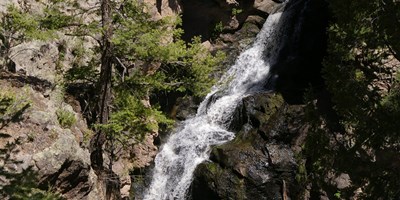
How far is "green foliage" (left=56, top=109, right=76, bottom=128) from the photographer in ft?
34.7

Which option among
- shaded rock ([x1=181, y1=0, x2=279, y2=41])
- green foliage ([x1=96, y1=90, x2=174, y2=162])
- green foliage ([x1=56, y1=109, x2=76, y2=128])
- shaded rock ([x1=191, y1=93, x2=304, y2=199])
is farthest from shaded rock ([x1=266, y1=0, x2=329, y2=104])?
green foliage ([x1=56, y1=109, x2=76, y2=128])

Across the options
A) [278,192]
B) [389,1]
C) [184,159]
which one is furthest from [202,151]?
[389,1]

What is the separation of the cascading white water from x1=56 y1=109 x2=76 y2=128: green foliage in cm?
658

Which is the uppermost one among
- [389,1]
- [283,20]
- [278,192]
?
[283,20]

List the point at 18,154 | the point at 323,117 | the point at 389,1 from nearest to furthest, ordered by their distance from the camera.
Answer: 1. the point at 389,1
2. the point at 18,154
3. the point at 323,117

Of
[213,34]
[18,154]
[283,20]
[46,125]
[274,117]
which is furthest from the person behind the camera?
[213,34]

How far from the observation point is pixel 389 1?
7.70 meters

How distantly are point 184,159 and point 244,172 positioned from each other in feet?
12.2

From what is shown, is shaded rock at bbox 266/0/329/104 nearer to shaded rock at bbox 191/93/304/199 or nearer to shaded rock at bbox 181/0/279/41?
shaded rock at bbox 191/93/304/199

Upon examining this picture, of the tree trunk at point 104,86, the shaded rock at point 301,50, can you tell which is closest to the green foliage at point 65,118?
the tree trunk at point 104,86

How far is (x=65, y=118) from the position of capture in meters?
10.6

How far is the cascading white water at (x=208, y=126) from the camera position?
1723cm

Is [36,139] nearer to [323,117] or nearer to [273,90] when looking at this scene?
[323,117]

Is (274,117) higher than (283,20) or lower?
lower
